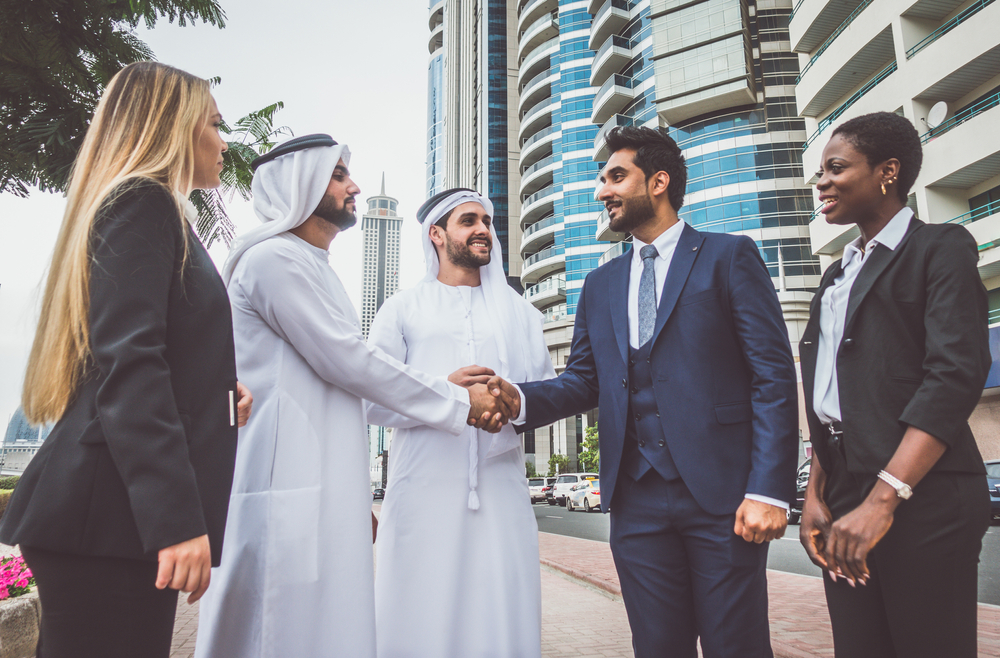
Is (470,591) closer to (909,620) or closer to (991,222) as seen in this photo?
(909,620)

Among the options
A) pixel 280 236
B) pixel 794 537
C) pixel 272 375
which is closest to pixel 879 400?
pixel 272 375

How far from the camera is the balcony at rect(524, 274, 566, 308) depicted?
5750 centimetres

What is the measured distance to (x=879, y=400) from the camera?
6.34 feet

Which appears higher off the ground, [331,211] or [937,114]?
[937,114]

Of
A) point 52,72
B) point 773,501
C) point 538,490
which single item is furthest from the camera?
point 538,490

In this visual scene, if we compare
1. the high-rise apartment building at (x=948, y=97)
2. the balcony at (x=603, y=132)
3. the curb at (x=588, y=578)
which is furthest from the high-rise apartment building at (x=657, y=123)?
the curb at (x=588, y=578)

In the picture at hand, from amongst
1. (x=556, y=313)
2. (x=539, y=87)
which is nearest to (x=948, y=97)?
(x=556, y=313)

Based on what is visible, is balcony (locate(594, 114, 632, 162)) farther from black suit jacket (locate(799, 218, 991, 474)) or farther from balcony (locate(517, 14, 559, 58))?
black suit jacket (locate(799, 218, 991, 474))

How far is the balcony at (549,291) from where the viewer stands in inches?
2264

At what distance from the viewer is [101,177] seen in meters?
1.65

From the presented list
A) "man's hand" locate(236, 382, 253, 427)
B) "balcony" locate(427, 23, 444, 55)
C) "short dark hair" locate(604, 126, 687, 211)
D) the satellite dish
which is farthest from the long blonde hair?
"balcony" locate(427, 23, 444, 55)

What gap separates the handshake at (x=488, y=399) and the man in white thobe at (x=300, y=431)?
8 cm

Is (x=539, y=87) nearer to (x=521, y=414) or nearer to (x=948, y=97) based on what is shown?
(x=948, y=97)

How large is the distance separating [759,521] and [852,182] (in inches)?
45.0
